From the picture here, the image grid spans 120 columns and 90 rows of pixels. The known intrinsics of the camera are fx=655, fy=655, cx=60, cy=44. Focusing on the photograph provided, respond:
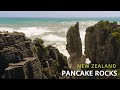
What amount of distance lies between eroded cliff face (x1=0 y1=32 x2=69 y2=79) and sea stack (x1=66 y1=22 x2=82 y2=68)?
0.31 meters

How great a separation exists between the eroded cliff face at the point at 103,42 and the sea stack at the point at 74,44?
0.32 metres

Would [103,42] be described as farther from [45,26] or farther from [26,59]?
[26,59]

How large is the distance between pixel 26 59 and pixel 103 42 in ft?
9.57

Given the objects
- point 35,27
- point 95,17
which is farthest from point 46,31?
point 95,17

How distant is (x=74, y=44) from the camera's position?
23453 mm

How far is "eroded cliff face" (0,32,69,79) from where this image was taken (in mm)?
22328

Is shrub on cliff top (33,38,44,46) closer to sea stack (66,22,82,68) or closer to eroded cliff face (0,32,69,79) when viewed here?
eroded cliff face (0,32,69,79)

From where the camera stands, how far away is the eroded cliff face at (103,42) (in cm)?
2277

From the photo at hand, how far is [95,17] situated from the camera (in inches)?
874

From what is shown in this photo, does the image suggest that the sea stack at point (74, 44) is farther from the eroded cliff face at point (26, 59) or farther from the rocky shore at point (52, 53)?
the eroded cliff face at point (26, 59)

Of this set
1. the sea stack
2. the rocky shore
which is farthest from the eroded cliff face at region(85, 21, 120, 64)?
the sea stack

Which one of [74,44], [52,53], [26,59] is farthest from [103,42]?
[26,59]
